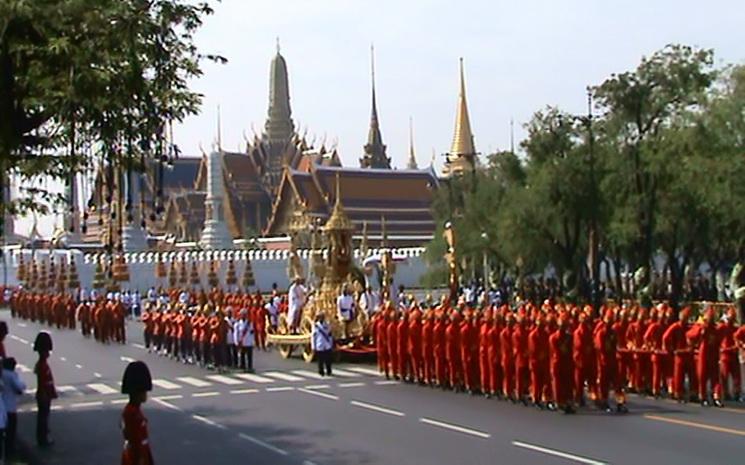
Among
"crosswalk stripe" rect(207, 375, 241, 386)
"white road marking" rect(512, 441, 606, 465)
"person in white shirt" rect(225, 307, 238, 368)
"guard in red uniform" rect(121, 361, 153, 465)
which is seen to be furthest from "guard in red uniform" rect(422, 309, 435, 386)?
"guard in red uniform" rect(121, 361, 153, 465)

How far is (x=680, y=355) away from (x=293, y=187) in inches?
2252

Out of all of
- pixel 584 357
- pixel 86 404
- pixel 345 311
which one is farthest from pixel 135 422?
pixel 345 311

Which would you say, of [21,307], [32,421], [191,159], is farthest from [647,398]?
[191,159]

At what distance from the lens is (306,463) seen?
12.3 meters

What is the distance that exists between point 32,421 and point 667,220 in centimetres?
2418

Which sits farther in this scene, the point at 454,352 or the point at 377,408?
the point at 454,352

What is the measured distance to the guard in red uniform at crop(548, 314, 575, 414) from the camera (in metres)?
15.7

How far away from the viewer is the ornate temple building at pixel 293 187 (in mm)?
73500

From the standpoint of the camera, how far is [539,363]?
16.1m

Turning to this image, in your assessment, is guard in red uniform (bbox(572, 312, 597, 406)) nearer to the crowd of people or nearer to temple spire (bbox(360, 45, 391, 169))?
the crowd of people

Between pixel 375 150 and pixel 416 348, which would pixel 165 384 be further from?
pixel 375 150

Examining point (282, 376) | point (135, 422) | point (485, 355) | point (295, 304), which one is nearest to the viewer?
point (135, 422)

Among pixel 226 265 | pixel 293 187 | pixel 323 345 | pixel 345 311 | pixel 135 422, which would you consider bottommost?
pixel 323 345

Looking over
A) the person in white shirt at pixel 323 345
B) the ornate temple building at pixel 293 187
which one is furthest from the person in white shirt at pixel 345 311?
the ornate temple building at pixel 293 187
